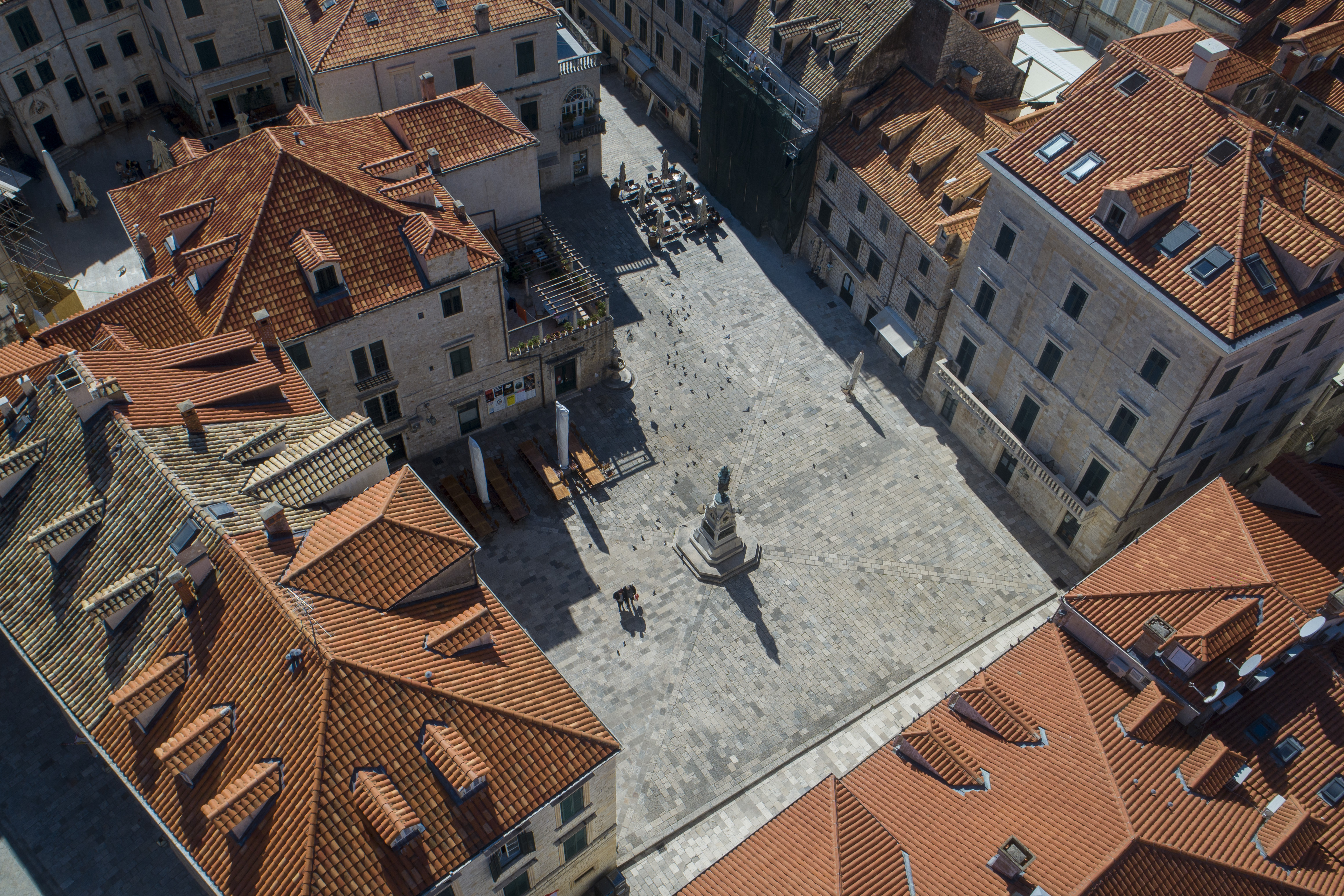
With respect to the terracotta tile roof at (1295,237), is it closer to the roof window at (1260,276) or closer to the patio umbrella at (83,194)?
the roof window at (1260,276)

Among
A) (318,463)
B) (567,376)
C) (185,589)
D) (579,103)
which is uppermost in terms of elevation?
(318,463)

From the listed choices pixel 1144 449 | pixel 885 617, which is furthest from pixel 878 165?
pixel 885 617

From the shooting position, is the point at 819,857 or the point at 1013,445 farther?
the point at 1013,445

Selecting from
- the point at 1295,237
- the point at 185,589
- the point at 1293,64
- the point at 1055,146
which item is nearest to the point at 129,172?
the point at 185,589

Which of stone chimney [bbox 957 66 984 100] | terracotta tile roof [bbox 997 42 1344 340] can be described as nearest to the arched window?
stone chimney [bbox 957 66 984 100]

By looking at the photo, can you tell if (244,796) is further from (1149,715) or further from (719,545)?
(1149,715)

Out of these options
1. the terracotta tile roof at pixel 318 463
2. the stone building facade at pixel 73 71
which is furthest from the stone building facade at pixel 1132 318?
the stone building facade at pixel 73 71
